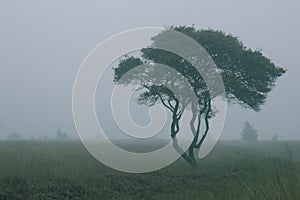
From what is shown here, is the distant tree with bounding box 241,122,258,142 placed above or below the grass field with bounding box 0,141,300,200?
above

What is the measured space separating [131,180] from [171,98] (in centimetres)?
791

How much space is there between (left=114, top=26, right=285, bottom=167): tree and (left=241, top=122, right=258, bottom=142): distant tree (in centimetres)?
9154

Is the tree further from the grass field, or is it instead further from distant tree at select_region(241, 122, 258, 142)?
distant tree at select_region(241, 122, 258, 142)

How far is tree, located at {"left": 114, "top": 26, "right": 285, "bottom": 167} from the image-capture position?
20.9 m

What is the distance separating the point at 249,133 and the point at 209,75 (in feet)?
313

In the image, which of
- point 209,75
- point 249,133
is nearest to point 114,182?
point 209,75

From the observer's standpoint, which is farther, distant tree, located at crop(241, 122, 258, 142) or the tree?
distant tree, located at crop(241, 122, 258, 142)

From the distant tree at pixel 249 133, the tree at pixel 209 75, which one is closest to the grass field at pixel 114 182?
the tree at pixel 209 75

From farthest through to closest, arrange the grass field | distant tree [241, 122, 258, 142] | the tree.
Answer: distant tree [241, 122, 258, 142] < the tree < the grass field

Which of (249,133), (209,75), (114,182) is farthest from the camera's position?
(249,133)

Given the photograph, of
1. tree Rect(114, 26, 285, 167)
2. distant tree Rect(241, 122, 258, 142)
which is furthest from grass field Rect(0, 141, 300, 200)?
distant tree Rect(241, 122, 258, 142)

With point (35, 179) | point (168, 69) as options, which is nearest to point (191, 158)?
point (168, 69)

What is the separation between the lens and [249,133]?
11169 cm

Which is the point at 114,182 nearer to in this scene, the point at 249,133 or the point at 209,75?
the point at 209,75
